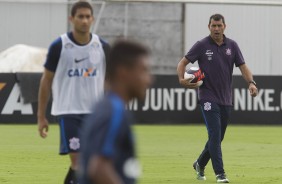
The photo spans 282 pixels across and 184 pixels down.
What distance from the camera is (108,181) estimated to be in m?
5.34

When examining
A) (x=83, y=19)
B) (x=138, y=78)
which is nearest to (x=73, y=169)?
(x=83, y=19)

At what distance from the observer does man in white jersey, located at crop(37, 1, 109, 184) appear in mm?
9562

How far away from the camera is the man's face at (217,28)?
13.2 meters

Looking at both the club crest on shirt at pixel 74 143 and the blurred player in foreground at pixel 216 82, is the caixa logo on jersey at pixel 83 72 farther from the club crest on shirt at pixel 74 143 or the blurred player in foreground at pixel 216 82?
the blurred player in foreground at pixel 216 82

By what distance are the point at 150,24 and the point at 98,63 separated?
3291 cm

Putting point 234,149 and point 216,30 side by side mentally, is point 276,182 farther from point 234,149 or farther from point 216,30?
point 234,149

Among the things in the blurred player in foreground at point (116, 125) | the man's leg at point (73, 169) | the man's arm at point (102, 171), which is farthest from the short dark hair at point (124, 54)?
the man's leg at point (73, 169)

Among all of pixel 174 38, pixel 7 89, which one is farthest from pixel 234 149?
pixel 174 38

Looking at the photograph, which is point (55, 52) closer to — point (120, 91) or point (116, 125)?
point (120, 91)

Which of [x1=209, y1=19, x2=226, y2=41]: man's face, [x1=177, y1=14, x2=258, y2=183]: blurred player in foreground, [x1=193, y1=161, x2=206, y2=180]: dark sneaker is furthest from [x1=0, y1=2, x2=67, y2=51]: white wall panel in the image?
[x1=209, y1=19, x2=226, y2=41]: man's face

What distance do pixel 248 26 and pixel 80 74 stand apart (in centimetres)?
3137

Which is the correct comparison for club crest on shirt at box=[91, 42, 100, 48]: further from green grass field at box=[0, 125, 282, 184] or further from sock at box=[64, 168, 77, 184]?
green grass field at box=[0, 125, 282, 184]

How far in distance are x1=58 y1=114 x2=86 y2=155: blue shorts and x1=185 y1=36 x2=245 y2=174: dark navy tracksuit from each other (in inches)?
154

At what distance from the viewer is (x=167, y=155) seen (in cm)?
1816
